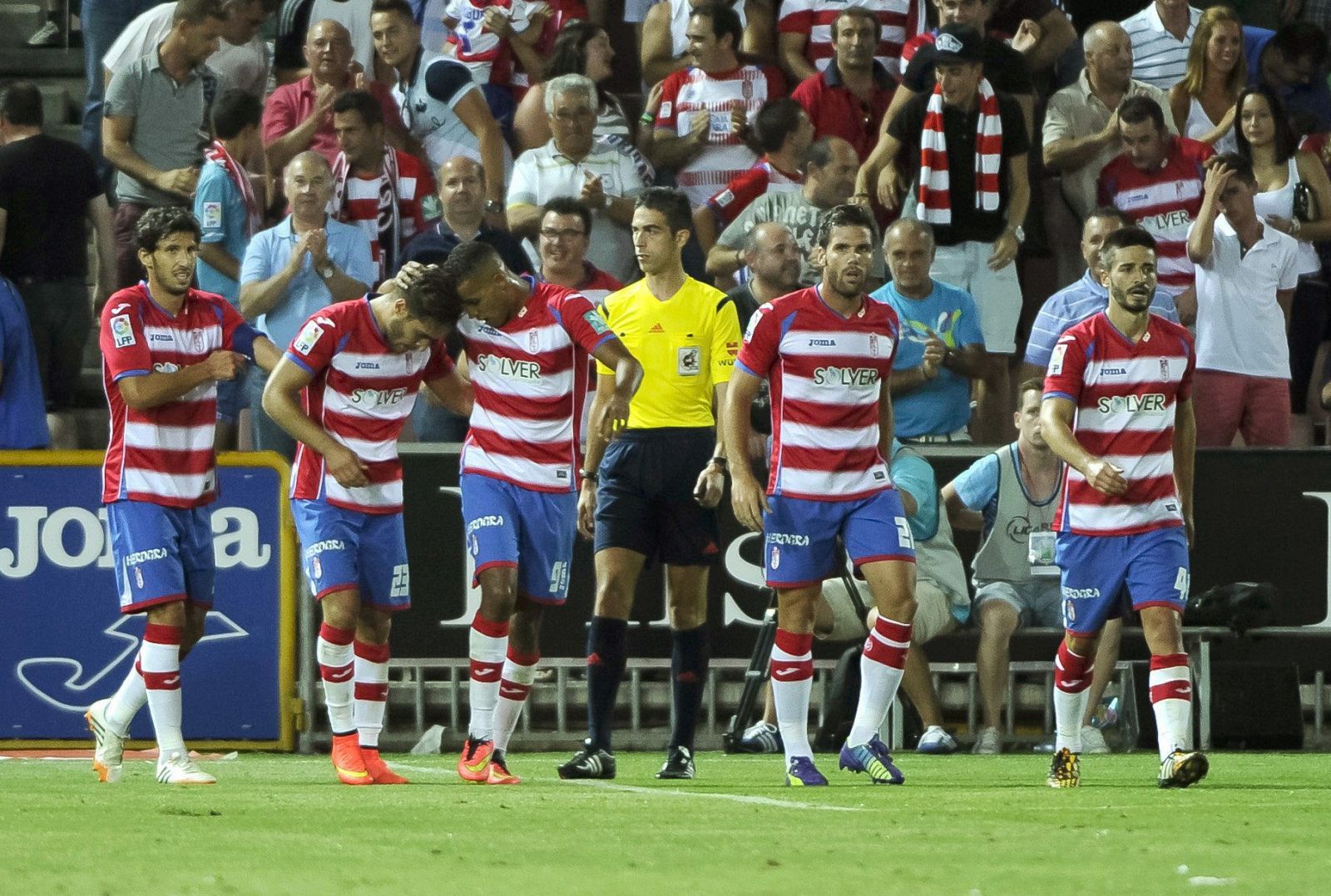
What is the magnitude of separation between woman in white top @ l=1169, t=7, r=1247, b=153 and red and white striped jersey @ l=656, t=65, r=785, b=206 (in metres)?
2.62

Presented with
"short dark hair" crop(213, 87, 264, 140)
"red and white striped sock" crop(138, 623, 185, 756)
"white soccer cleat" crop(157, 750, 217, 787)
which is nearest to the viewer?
"white soccer cleat" crop(157, 750, 217, 787)

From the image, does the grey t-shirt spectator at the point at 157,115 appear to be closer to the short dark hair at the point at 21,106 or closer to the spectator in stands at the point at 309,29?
the short dark hair at the point at 21,106

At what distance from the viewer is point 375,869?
5715 mm

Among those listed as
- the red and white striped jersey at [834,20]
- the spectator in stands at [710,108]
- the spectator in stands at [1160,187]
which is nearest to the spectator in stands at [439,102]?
the spectator in stands at [710,108]

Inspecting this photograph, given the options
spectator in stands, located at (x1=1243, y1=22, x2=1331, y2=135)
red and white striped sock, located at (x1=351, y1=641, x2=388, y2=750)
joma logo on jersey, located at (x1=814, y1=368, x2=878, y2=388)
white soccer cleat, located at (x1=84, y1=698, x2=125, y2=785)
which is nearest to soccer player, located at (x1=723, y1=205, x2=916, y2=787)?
joma logo on jersey, located at (x1=814, y1=368, x2=878, y2=388)

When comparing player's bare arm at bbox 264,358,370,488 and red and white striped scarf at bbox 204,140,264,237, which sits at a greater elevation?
red and white striped scarf at bbox 204,140,264,237

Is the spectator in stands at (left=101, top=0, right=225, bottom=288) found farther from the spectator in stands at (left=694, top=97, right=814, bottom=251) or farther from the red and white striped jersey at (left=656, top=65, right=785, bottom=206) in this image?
the spectator in stands at (left=694, top=97, right=814, bottom=251)

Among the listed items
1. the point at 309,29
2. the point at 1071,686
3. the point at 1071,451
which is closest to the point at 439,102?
the point at 309,29

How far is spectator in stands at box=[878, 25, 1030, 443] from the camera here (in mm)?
12859

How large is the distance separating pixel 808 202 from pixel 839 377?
157 inches

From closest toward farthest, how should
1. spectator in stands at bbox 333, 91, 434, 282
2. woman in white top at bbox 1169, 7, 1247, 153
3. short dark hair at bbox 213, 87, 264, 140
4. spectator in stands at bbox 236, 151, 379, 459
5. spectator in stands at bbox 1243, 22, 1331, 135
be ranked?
spectator in stands at bbox 236, 151, 379, 459 → spectator in stands at bbox 333, 91, 434, 282 → short dark hair at bbox 213, 87, 264, 140 → woman in white top at bbox 1169, 7, 1247, 153 → spectator in stands at bbox 1243, 22, 1331, 135

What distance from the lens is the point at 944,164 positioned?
1290 centimetres

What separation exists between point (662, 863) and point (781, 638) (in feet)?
10.9

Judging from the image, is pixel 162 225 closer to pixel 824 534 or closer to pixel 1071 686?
pixel 824 534
